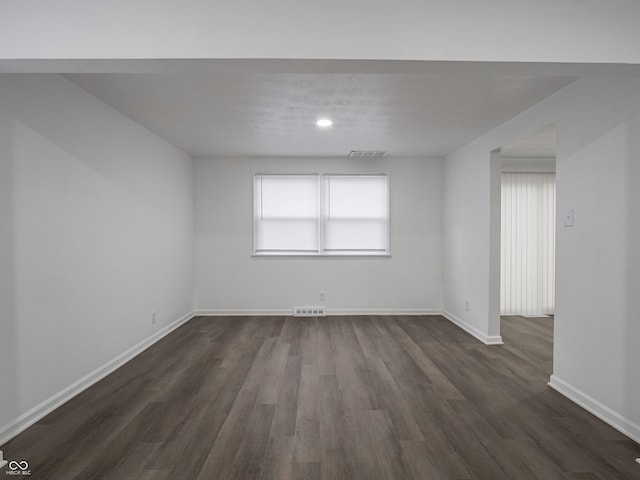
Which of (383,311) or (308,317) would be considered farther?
(383,311)

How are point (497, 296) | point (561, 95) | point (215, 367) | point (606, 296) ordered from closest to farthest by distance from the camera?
point (606, 296), point (561, 95), point (215, 367), point (497, 296)

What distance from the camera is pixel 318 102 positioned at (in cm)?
298

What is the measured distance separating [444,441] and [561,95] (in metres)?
2.83

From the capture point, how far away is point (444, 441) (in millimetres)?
2064

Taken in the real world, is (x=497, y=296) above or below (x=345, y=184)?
below

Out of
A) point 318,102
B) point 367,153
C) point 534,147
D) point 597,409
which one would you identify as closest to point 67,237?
point 318,102

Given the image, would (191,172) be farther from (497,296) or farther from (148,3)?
(497,296)

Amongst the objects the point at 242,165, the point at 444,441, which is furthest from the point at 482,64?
the point at 242,165

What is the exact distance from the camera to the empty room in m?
1.69

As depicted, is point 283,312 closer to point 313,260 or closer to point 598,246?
point 313,260

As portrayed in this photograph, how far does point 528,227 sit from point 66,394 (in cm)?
598

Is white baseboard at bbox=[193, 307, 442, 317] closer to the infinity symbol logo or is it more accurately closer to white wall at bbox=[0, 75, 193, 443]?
white wall at bbox=[0, 75, 193, 443]

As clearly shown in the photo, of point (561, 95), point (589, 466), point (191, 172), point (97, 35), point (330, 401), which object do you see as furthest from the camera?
point (191, 172)

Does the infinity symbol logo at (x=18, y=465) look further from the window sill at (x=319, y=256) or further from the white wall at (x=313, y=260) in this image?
the window sill at (x=319, y=256)
